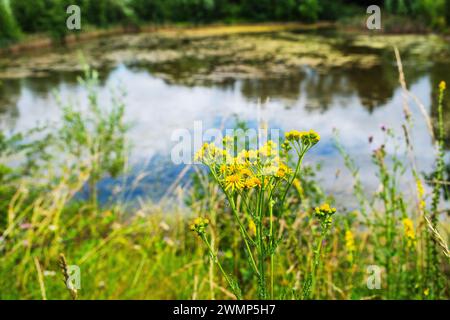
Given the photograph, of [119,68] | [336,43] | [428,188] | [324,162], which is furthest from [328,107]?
[336,43]

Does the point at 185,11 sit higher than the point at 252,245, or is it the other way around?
the point at 185,11

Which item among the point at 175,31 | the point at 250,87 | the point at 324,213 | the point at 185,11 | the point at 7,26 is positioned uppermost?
the point at 185,11

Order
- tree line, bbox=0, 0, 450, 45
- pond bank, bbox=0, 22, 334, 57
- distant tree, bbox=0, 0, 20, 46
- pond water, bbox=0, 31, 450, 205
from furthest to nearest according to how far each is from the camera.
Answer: pond bank, bbox=0, 22, 334, 57 < tree line, bbox=0, 0, 450, 45 < distant tree, bbox=0, 0, 20, 46 < pond water, bbox=0, 31, 450, 205

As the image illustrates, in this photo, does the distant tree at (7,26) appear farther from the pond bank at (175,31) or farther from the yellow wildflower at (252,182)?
the yellow wildflower at (252,182)

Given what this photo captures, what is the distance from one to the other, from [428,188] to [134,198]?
2.82 metres

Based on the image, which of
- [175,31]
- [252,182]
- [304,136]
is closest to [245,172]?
[252,182]

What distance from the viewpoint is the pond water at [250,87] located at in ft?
19.7

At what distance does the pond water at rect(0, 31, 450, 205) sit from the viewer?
601cm

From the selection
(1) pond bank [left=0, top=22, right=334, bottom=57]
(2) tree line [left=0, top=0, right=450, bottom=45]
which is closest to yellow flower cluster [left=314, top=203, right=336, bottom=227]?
(2) tree line [left=0, top=0, right=450, bottom=45]

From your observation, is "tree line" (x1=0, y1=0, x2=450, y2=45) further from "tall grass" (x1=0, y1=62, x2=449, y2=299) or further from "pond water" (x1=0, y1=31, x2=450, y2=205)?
"tall grass" (x1=0, y1=62, x2=449, y2=299)

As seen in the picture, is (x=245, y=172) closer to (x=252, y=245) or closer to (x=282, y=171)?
(x=282, y=171)

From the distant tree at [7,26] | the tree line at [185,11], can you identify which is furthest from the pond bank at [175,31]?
the distant tree at [7,26]

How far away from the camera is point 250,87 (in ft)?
31.0
